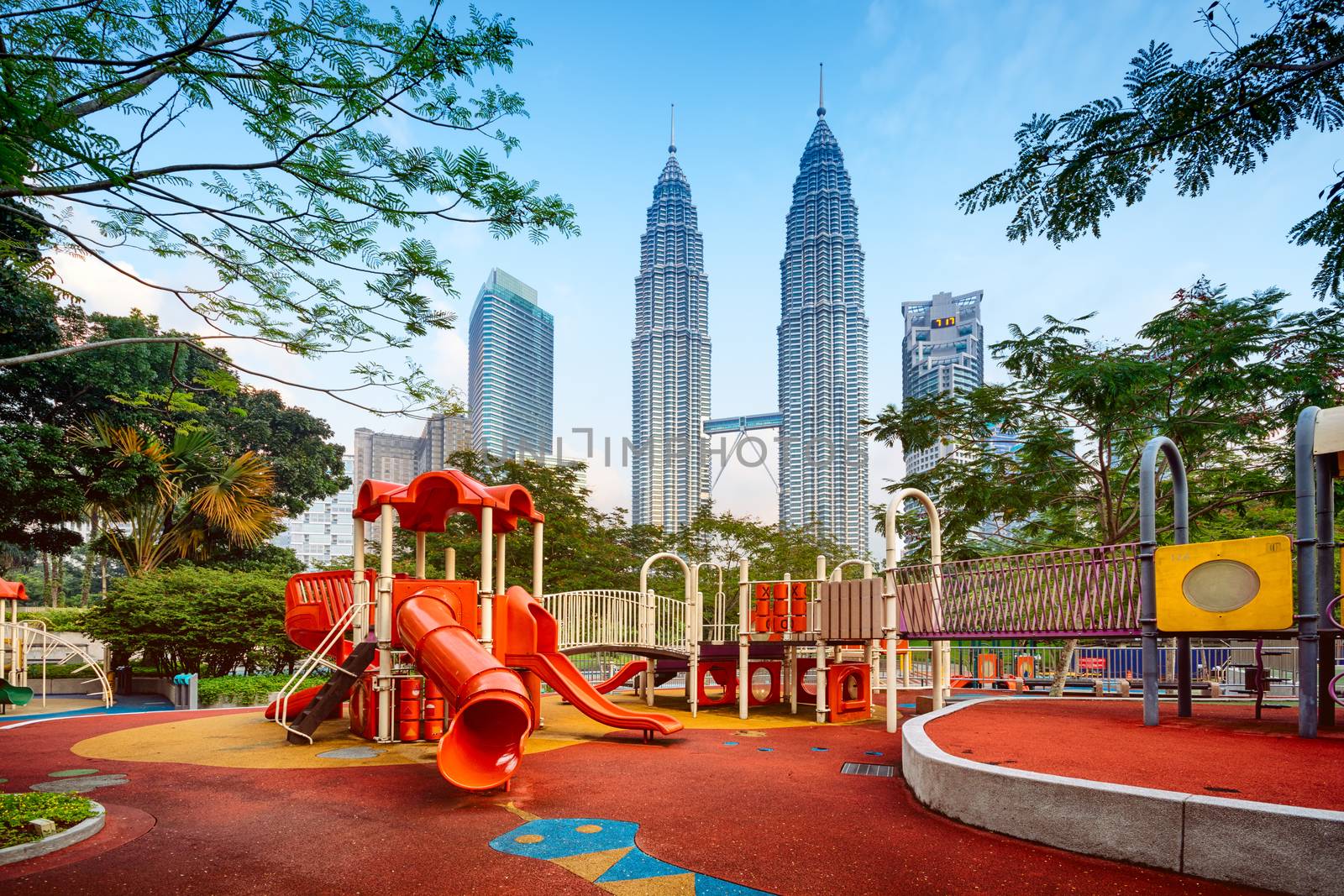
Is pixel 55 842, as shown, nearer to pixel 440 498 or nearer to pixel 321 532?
pixel 440 498

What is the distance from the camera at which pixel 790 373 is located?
5672cm

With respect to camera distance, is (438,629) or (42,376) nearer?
(438,629)

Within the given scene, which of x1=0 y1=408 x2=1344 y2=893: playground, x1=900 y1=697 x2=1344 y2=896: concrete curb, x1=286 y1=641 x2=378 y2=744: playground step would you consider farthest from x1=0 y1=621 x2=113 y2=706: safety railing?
x1=900 y1=697 x2=1344 y2=896: concrete curb

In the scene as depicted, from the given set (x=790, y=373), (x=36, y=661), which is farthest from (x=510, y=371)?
(x=36, y=661)

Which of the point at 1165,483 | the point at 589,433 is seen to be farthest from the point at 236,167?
the point at 589,433

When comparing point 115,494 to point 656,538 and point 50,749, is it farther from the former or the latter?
point 656,538

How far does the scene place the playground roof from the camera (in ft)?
40.6

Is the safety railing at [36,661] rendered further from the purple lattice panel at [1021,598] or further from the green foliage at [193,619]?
the purple lattice panel at [1021,598]

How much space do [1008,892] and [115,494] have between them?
79.3 ft

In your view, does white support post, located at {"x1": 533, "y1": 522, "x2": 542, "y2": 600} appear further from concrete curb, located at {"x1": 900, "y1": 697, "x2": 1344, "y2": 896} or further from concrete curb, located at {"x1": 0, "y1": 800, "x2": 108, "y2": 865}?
concrete curb, located at {"x1": 900, "y1": 697, "x2": 1344, "y2": 896}

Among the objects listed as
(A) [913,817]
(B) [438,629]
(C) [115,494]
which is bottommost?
(A) [913,817]

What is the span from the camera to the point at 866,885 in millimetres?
5113

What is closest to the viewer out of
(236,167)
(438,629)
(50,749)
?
(236,167)

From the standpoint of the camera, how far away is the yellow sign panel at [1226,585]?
845 cm
